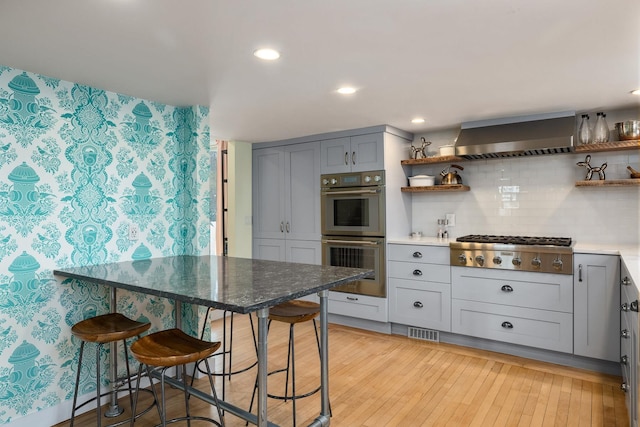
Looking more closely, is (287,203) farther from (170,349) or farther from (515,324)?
(170,349)

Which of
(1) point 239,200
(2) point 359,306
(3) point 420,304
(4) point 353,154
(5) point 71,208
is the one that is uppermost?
(4) point 353,154

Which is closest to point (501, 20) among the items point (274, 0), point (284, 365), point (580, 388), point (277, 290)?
point (274, 0)

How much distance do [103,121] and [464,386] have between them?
10.2ft

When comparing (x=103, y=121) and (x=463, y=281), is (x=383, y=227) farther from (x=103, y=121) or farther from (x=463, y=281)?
(x=103, y=121)

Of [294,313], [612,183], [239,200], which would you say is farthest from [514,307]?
[239,200]

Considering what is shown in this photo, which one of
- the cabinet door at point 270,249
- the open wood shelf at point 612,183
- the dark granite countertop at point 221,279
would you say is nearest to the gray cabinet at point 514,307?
the open wood shelf at point 612,183

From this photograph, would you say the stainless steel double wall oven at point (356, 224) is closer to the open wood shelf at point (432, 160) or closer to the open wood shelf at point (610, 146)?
the open wood shelf at point (432, 160)

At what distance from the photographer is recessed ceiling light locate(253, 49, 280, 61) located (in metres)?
2.09

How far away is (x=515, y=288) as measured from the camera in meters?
3.34

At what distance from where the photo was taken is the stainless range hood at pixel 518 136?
3291 mm

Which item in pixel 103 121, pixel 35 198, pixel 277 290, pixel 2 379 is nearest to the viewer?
pixel 277 290

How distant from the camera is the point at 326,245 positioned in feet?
14.6

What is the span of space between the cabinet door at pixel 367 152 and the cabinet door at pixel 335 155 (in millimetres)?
64

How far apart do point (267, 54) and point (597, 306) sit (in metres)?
2.95
